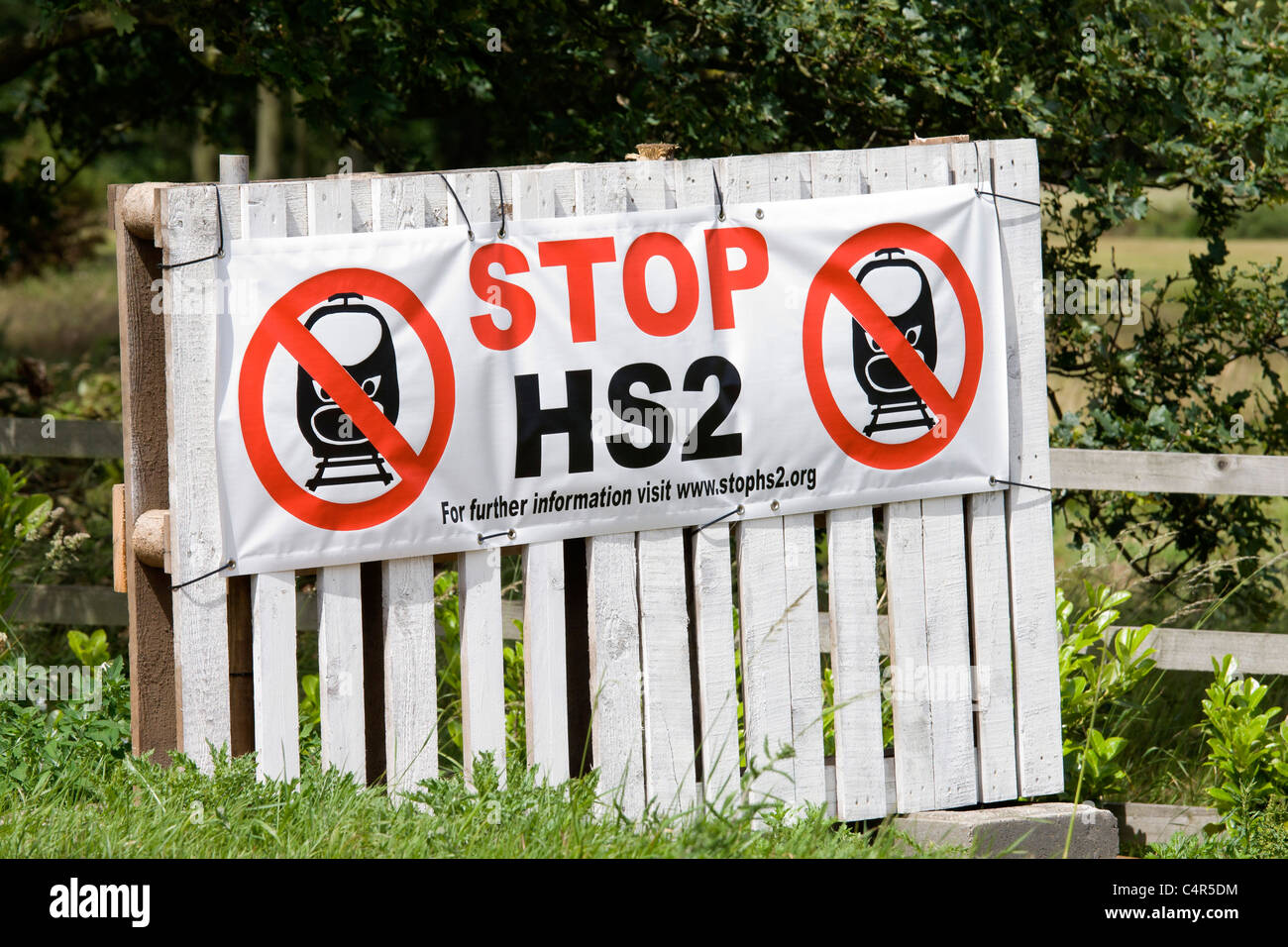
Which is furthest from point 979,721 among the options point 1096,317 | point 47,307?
point 47,307

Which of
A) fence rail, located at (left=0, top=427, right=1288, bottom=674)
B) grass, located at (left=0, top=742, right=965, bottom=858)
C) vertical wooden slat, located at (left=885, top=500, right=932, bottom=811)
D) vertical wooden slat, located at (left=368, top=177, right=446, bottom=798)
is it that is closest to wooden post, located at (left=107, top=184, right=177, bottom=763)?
grass, located at (left=0, top=742, right=965, bottom=858)

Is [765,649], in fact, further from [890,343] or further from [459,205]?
[459,205]

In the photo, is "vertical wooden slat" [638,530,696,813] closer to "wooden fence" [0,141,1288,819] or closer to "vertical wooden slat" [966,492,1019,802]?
"wooden fence" [0,141,1288,819]

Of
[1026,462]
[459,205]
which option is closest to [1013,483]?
[1026,462]

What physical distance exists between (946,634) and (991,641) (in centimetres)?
16

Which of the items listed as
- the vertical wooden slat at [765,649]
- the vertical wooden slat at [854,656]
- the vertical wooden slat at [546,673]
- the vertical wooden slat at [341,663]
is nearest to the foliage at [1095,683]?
the vertical wooden slat at [854,656]

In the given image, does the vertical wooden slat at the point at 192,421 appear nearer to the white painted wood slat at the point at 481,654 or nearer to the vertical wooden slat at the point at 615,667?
the white painted wood slat at the point at 481,654

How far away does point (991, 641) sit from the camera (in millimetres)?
3957

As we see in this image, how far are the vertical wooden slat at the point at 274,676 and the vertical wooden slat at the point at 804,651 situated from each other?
4.66ft

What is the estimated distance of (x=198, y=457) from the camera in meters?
3.21

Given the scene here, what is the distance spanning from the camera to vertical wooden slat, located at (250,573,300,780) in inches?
130

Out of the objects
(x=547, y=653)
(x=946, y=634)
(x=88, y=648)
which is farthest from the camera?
(x=88, y=648)

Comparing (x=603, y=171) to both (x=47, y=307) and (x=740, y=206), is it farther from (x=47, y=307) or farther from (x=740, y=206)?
(x=47, y=307)

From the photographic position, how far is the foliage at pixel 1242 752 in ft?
14.6
